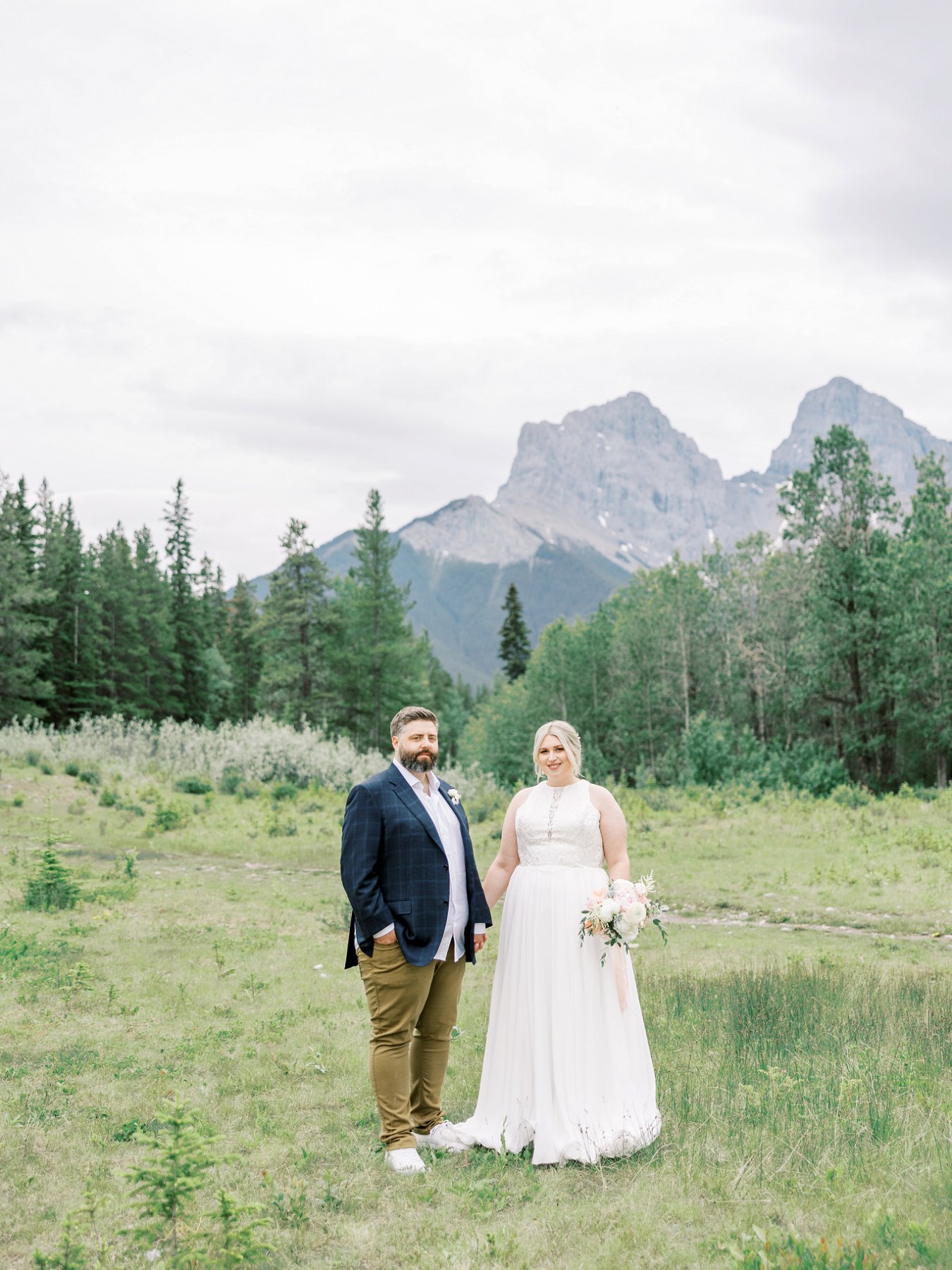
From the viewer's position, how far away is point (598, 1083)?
5.13 m

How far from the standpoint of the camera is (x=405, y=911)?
500 cm

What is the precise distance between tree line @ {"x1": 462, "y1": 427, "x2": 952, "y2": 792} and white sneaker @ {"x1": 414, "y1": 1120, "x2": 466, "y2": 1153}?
2656 centimetres

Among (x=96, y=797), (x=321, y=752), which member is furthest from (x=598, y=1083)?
(x=321, y=752)

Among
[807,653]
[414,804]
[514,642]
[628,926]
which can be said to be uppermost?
[514,642]

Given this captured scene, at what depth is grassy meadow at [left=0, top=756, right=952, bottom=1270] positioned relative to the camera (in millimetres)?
4188

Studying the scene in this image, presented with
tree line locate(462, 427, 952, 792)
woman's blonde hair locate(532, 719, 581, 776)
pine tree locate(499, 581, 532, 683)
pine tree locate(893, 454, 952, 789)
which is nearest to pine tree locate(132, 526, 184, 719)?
tree line locate(462, 427, 952, 792)

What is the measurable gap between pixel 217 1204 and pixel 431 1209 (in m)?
0.99

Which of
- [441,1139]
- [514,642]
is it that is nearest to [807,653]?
[441,1139]

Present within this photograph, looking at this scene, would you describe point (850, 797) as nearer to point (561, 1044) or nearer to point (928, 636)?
point (928, 636)

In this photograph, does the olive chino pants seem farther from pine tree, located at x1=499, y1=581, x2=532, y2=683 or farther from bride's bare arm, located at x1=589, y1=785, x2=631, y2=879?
pine tree, located at x1=499, y1=581, x2=532, y2=683

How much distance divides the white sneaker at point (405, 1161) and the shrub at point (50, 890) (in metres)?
7.76

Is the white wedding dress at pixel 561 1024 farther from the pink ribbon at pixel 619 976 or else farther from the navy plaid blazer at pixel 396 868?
the navy plaid blazer at pixel 396 868

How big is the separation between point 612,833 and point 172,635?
55.7m

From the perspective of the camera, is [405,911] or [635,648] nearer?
[405,911]
